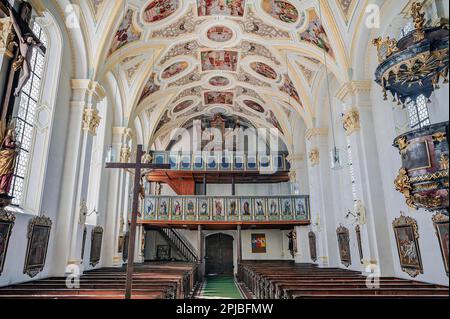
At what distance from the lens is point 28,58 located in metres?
6.03

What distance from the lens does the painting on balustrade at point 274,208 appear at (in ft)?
55.3

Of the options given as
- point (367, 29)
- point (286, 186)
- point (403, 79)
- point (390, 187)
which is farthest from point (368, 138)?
point (286, 186)

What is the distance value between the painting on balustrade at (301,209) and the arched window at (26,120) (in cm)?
1282

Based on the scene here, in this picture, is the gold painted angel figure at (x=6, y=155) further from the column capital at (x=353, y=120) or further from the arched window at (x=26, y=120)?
the column capital at (x=353, y=120)

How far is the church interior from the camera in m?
5.50

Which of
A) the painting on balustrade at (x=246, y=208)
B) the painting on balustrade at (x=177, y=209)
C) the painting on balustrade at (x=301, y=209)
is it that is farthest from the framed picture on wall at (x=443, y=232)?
the painting on balustrade at (x=177, y=209)

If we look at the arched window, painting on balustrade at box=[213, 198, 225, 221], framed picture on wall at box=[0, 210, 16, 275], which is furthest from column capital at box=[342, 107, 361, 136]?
framed picture on wall at box=[0, 210, 16, 275]

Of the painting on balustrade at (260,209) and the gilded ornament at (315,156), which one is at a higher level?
the gilded ornament at (315,156)

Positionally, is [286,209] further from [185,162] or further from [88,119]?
[88,119]

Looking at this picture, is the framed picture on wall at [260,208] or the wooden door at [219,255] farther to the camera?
the wooden door at [219,255]

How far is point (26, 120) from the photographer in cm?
760

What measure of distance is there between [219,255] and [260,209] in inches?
236

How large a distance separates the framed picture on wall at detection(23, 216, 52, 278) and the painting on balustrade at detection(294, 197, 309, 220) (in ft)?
39.6

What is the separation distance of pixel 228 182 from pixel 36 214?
1549cm
